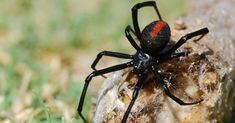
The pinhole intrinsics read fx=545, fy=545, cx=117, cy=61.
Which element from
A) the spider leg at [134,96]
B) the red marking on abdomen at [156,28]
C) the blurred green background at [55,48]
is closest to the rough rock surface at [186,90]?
the spider leg at [134,96]

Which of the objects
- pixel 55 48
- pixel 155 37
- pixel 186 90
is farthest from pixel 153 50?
pixel 55 48

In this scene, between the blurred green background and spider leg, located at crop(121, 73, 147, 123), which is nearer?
spider leg, located at crop(121, 73, 147, 123)

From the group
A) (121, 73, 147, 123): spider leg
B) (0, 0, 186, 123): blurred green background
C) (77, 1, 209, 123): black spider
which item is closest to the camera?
(121, 73, 147, 123): spider leg

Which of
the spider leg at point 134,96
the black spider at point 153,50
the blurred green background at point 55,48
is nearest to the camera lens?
the spider leg at point 134,96

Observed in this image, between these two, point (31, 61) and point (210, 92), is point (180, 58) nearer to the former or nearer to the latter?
point (210, 92)

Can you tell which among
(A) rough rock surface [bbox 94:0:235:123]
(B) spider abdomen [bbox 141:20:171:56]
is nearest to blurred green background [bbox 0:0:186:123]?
(A) rough rock surface [bbox 94:0:235:123]

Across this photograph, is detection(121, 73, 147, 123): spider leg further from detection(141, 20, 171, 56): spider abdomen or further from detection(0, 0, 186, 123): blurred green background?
detection(0, 0, 186, 123): blurred green background

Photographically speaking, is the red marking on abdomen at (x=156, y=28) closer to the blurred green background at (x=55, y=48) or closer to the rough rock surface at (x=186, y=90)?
the rough rock surface at (x=186, y=90)
